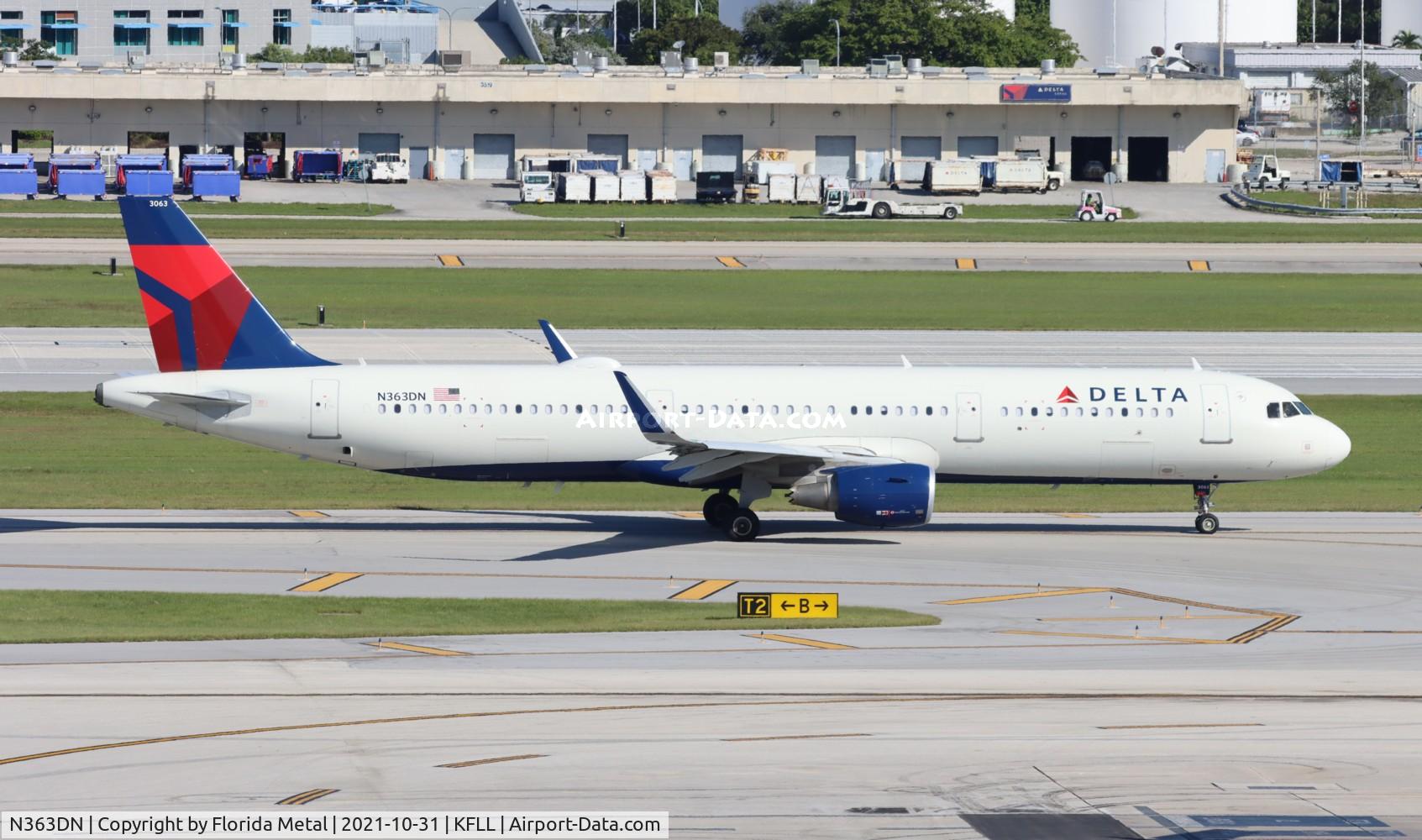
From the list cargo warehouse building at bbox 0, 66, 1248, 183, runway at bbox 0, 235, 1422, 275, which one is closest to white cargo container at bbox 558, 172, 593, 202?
cargo warehouse building at bbox 0, 66, 1248, 183

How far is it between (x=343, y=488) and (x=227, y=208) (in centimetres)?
7151

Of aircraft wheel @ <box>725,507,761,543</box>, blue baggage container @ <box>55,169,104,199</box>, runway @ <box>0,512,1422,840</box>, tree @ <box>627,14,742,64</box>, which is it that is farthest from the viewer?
tree @ <box>627,14,742,64</box>

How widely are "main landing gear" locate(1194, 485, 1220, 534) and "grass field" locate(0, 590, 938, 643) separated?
1162 cm

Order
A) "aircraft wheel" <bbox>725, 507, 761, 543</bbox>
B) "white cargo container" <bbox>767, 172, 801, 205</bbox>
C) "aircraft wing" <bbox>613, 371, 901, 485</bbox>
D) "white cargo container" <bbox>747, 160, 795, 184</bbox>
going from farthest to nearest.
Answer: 1. "white cargo container" <bbox>747, 160, 795, 184</bbox>
2. "white cargo container" <bbox>767, 172, 801, 205</bbox>
3. "aircraft wheel" <bbox>725, 507, 761, 543</bbox>
4. "aircraft wing" <bbox>613, 371, 901, 485</bbox>

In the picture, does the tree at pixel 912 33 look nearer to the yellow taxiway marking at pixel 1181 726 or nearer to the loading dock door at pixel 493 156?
the loading dock door at pixel 493 156

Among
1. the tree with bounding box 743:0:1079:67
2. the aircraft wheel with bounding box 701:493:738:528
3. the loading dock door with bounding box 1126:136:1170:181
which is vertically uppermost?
the tree with bounding box 743:0:1079:67

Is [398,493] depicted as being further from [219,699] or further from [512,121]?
[512,121]

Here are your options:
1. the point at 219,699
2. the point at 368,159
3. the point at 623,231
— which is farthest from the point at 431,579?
the point at 368,159

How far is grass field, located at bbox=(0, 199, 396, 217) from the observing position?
11050 centimetres

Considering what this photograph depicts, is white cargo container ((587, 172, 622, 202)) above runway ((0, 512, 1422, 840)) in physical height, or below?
above

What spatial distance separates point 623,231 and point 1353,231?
1826 inches

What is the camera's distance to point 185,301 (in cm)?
3847

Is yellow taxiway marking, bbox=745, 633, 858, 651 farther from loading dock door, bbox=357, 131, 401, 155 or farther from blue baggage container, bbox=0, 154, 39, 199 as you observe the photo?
loading dock door, bbox=357, 131, 401, 155

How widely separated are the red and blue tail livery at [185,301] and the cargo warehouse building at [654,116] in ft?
317
